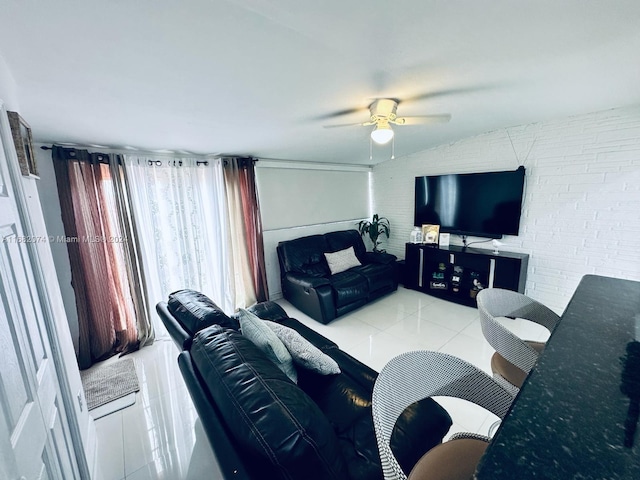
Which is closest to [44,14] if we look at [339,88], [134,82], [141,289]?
[134,82]

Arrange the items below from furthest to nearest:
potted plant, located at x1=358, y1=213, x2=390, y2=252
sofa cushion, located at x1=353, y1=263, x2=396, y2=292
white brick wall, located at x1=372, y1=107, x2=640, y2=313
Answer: potted plant, located at x1=358, y1=213, x2=390, y2=252, sofa cushion, located at x1=353, y1=263, x2=396, y2=292, white brick wall, located at x1=372, y1=107, x2=640, y2=313

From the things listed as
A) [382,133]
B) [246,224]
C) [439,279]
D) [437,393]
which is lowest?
[439,279]

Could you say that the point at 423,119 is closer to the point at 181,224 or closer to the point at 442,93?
the point at 442,93

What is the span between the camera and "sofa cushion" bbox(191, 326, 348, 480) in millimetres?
737

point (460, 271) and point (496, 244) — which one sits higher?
point (496, 244)

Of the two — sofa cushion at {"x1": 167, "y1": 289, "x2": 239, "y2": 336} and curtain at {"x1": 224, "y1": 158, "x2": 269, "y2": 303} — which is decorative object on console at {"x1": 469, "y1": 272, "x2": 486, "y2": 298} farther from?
sofa cushion at {"x1": 167, "y1": 289, "x2": 239, "y2": 336}

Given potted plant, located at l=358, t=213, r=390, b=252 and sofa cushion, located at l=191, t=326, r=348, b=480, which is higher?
potted plant, located at l=358, t=213, r=390, b=252

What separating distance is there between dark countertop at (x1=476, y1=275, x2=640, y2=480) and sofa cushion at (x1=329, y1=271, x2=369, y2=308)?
7.76 ft

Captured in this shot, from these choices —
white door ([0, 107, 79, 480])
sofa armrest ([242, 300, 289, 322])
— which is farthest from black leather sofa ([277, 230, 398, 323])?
white door ([0, 107, 79, 480])

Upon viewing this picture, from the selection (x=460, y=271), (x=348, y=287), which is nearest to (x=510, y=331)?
(x=348, y=287)

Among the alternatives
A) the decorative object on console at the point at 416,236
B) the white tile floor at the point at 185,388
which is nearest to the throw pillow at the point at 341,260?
the white tile floor at the point at 185,388

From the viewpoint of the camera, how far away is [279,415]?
0.81m

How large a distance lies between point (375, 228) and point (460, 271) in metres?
1.53

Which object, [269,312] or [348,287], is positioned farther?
[348,287]
